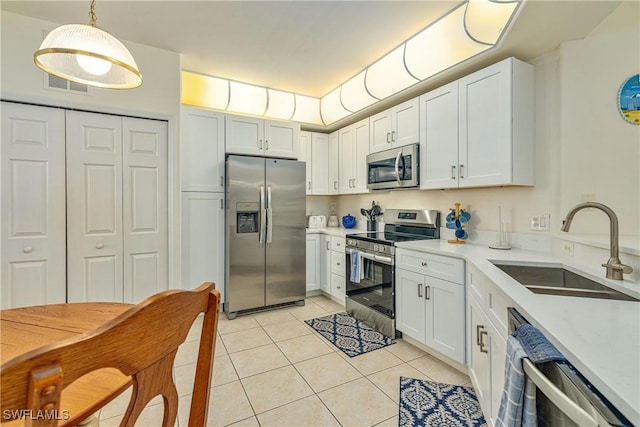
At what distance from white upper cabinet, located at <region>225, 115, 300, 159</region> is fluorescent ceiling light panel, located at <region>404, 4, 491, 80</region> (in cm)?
171

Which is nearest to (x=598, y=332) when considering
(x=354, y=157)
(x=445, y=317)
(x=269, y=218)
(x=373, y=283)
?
(x=445, y=317)

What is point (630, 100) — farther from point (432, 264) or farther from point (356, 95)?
point (356, 95)

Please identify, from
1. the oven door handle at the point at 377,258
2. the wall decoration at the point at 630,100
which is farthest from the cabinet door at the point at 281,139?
the wall decoration at the point at 630,100

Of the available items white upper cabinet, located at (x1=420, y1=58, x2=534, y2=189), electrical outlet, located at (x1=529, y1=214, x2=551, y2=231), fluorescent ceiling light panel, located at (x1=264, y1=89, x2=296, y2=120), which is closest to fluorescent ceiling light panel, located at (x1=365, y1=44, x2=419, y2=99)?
white upper cabinet, located at (x1=420, y1=58, x2=534, y2=189)

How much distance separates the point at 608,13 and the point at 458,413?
2.67m

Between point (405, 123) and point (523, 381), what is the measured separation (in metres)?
2.63

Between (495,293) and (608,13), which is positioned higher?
(608,13)

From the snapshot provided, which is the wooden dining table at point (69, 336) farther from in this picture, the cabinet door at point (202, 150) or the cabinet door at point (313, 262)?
the cabinet door at point (313, 262)

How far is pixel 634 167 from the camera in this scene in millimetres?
1914

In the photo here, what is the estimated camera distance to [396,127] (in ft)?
10.4

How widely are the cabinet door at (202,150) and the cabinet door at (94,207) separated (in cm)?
64

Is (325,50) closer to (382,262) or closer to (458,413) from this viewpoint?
(382,262)

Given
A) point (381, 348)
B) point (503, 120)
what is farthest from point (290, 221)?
point (503, 120)

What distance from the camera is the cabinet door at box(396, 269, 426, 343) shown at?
8.11 ft
